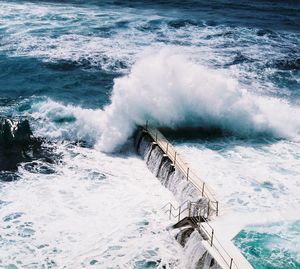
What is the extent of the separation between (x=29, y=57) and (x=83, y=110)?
9.41 metres

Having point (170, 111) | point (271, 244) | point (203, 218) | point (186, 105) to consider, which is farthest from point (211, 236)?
point (186, 105)

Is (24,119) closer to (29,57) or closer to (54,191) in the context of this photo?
(54,191)

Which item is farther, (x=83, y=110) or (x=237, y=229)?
(x=83, y=110)

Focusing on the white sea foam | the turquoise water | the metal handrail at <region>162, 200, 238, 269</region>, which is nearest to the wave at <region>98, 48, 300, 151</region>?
the white sea foam

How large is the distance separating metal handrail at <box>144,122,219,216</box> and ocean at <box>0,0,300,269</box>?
39cm

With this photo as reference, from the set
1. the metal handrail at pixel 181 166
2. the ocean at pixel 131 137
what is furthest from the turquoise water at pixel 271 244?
the metal handrail at pixel 181 166

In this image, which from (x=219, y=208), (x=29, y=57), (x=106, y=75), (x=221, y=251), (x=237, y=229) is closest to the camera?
(x=221, y=251)

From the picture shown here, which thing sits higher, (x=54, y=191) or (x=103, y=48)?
(x=103, y=48)

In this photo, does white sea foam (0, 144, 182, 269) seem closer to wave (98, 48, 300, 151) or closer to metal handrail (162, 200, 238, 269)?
metal handrail (162, 200, 238, 269)

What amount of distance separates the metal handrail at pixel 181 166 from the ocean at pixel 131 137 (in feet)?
1.27

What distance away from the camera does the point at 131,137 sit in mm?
21359

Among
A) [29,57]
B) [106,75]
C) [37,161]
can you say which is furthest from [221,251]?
[29,57]

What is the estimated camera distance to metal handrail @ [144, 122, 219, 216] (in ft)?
52.8

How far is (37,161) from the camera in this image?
1925 centimetres
